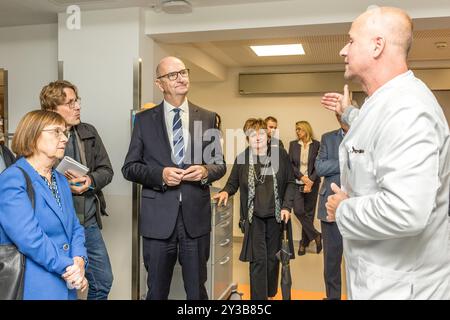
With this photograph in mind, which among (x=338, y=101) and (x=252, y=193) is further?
(x=252, y=193)

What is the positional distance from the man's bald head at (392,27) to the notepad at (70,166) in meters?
1.61

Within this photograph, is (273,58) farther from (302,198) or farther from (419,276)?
(419,276)

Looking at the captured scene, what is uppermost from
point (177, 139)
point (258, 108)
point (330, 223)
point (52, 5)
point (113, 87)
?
point (52, 5)

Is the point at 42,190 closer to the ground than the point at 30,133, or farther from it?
closer to the ground

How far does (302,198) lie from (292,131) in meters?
1.28

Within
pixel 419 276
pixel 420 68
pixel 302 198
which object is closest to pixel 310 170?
pixel 302 198

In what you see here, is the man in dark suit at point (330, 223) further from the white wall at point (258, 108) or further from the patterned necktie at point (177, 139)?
the white wall at point (258, 108)

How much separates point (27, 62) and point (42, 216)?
2.76 metres

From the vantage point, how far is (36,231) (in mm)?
1580

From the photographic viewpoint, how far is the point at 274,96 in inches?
250

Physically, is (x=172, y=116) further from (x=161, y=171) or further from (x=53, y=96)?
(x=53, y=96)

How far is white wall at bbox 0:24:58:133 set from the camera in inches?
149

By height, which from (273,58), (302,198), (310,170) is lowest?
(302,198)

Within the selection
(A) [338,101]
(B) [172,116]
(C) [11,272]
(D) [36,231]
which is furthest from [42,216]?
(A) [338,101]
